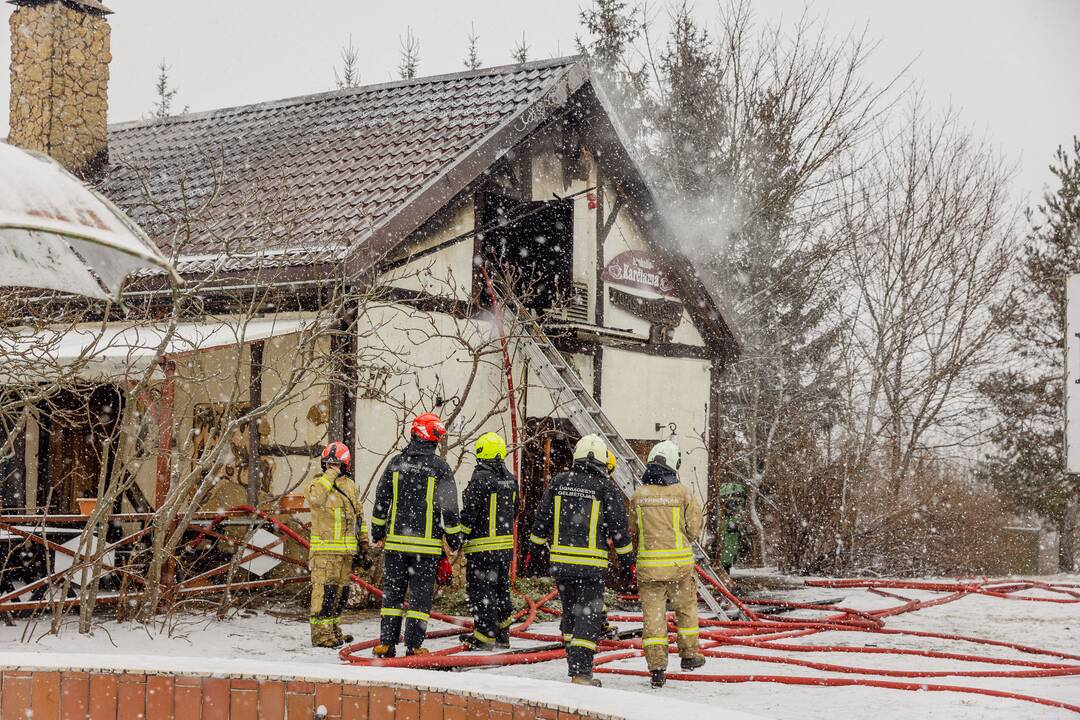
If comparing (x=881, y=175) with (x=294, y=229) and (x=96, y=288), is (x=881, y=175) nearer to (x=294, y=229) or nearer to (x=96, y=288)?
(x=294, y=229)

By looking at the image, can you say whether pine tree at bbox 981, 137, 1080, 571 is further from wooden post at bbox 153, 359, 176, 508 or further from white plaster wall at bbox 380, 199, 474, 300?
wooden post at bbox 153, 359, 176, 508

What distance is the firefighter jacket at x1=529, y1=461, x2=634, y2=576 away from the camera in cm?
800

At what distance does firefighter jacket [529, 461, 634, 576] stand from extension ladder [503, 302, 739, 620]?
4166 millimetres

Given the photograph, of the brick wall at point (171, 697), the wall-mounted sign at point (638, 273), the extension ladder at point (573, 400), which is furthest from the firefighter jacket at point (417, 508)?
the wall-mounted sign at point (638, 273)

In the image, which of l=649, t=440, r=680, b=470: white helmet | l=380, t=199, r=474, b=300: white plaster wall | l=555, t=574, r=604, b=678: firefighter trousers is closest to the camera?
l=555, t=574, r=604, b=678: firefighter trousers

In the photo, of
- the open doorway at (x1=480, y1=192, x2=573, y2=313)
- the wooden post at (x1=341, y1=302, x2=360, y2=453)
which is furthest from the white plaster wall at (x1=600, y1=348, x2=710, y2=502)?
the wooden post at (x1=341, y1=302, x2=360, y2=453)

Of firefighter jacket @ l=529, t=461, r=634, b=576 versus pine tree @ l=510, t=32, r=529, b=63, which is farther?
pine tree @ l=510, t=32, r=529, b=63

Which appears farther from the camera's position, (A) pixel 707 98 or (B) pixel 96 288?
(A) pixel 707 98

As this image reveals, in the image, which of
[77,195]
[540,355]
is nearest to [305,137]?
[540,355]

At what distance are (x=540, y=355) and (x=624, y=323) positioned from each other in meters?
2.50

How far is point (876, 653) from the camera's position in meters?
9.48

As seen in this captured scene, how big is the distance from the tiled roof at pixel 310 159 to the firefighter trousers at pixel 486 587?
326 cm

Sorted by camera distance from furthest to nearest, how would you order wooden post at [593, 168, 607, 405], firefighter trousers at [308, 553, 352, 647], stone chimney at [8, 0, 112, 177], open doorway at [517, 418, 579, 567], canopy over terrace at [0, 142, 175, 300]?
stone chimney at [8, 0, 112, 177] < wooden post at [593, 168, 607, 405] < open doorway at [517, 418, 579, 567] < firefighter trousers at [308, 553, 352, 647] < canopy over terrace at [0, 142, 175, 300]

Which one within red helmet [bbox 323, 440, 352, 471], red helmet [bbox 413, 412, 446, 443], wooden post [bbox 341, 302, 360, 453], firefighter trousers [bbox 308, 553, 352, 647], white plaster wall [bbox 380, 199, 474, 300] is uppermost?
white plaster wall [bbox 380, 199, 474, 300]
